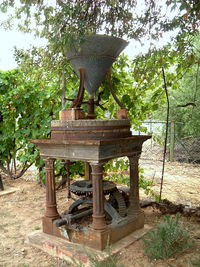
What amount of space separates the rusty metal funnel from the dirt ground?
7.07ft

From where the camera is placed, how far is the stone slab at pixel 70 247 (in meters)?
3.14

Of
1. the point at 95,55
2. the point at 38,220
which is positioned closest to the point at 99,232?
the point at 38,220

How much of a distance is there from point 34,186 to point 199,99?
6.64 metres

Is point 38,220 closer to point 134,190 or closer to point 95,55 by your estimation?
point 134,190

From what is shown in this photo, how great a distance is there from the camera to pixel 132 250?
3326mm

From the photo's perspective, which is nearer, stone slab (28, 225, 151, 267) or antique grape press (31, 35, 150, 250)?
stone slab (28, 225, 151, 267)

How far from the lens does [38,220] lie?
458 centimetres

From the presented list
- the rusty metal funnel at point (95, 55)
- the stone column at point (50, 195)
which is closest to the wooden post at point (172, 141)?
the rusty metal funnel at point (95, 55)

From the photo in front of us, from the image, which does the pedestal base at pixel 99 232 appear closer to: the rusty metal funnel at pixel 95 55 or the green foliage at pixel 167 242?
the green foliage at pixel 167 242

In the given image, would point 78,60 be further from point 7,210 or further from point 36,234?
point 7,210

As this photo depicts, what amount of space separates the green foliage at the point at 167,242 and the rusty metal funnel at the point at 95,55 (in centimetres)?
198

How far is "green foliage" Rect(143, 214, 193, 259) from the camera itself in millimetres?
3086

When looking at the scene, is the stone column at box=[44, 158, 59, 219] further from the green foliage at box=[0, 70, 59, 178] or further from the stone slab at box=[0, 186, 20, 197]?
the stone slab at box=[0, 186, 20, 197]

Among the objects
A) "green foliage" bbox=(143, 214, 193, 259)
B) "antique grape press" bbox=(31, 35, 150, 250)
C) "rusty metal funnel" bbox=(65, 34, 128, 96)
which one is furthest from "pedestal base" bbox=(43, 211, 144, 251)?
"rusty metal funnel" bbox=(65, 34, 128, 96)
